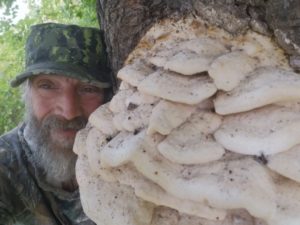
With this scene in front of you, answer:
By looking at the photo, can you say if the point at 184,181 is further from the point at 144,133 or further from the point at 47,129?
the point at 47,129

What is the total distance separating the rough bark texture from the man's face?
97cm

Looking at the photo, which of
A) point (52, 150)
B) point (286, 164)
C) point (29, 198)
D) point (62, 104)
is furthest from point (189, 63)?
point (29, 198)

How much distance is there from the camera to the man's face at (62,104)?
2.55m

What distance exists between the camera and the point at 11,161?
2885 mm

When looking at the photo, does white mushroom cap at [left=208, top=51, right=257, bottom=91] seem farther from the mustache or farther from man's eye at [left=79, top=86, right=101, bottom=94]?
the mustache

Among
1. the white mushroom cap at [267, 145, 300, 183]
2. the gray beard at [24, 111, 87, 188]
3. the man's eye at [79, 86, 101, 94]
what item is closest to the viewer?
the white mushroom cap at [267, 145, 300, 183]

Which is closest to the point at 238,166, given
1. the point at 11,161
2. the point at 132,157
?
the point at 132,157

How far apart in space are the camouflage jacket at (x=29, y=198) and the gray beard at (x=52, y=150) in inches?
2.8

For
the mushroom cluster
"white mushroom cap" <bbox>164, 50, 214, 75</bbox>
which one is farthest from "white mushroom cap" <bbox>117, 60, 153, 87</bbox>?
Result: "white mushroom cap" <bbox>164, 50, 214, 75</bbox>

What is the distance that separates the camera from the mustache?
2.59 m

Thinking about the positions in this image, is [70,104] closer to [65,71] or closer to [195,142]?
[65,71]

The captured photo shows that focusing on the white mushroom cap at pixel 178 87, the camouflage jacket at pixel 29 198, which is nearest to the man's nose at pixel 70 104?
the camouflage jacket at pixel 29 198

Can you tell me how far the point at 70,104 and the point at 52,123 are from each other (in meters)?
0.22

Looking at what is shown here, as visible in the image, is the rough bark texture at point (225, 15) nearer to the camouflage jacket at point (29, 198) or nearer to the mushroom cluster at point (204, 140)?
the mushroom cluster at point (204, 140)
